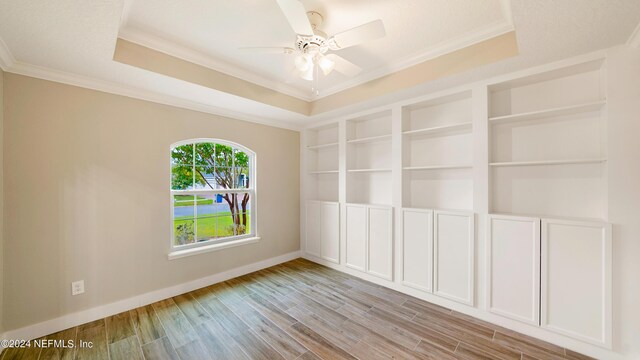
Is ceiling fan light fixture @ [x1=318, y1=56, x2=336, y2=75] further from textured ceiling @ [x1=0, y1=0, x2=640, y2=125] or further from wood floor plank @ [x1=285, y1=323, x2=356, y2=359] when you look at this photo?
wood floor plank @ [x1=285, y1=323, x2=356, y2=359]

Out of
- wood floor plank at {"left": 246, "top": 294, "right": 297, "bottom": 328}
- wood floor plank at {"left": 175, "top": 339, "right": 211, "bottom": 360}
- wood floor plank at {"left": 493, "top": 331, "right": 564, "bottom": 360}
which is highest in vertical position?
wood floor plank at {"left": 175, "top": 339, "right": 211, "bottom": 360}

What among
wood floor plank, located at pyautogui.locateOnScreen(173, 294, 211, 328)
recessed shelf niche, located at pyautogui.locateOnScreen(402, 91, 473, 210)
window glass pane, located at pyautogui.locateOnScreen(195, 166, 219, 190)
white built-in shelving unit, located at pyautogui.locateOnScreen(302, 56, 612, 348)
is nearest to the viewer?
white built-in shelving unit, located at pyautogui.locateOnScreen(302, 56, 612, 348)

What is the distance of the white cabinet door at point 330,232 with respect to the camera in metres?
3.79

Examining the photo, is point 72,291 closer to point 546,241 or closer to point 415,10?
point 415,10

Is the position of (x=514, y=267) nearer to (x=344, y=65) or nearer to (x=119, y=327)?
(x=344, y=65)

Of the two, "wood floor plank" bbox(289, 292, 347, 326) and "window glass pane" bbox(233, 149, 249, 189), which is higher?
"window glass pane" bbox(233, 149, 249, 189)

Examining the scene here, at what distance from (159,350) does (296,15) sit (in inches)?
109

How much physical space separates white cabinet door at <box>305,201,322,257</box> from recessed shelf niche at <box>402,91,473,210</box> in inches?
61.0

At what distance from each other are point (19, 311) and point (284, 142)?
3371mm

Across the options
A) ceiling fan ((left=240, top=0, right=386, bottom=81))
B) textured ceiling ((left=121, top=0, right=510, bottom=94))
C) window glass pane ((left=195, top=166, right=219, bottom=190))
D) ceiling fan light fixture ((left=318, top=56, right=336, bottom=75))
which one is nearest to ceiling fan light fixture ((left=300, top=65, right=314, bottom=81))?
ceiling fan ((left=240, top=0, right=386, bottom=81))

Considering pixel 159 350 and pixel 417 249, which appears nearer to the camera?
pixel 159 350

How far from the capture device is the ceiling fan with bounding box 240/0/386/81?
153 cm

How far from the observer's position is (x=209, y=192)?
10.8 feet

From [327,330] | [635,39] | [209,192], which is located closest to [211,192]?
[209,192]
